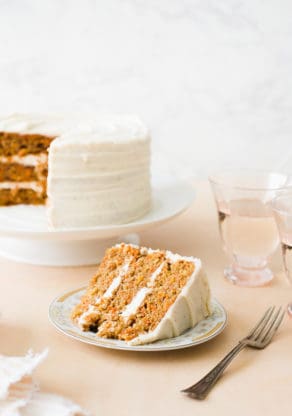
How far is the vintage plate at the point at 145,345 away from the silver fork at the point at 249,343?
0.21 feet

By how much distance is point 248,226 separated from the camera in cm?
187

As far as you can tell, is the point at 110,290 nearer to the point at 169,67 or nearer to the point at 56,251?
the point at 56,251

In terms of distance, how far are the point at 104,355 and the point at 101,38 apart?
228cm

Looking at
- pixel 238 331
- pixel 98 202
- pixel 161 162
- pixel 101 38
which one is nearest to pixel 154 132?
pixel 161 162

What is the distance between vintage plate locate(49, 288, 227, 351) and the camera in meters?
1.46

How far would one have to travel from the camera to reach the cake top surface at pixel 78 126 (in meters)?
2.19

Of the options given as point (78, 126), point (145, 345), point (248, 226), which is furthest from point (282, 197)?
point (78, 126)

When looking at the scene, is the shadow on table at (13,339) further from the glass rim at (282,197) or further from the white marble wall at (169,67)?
the white marble wall at (169,67)

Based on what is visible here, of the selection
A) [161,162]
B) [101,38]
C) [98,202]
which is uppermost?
[101,38]

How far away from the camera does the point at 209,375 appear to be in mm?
1370

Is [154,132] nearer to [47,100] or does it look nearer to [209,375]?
[47,100]

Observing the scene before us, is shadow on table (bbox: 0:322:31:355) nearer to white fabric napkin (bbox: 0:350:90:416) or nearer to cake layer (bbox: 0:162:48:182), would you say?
white fabric napkin (bbox: 0:350:90:416)

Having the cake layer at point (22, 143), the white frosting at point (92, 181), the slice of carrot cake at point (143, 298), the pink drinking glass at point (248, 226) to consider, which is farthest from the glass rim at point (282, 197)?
the cake layer at point (22, 143)

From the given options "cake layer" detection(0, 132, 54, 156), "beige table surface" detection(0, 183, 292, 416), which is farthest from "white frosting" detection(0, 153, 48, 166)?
"beige table surface" detection(0, 183, 292, 416)
